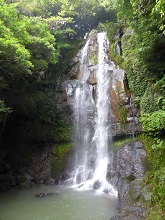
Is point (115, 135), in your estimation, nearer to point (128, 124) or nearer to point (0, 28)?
point (128, 124)

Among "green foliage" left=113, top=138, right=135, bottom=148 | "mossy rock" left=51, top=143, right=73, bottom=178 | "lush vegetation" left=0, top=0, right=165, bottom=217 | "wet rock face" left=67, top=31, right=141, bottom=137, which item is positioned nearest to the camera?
"lush vegetation" left=0, top=0, right=165, bottom=217

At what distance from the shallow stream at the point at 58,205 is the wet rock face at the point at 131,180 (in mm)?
565

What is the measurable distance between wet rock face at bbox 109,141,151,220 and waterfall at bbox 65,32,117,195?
688mm

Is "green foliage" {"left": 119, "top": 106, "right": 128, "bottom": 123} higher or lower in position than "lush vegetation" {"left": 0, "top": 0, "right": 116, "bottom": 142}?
lower

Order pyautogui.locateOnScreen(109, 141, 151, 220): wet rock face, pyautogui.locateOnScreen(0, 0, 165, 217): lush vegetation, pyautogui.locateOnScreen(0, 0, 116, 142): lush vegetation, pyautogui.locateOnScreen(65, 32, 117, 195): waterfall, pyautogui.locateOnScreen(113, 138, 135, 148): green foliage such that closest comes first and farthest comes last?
pyautogui.locateOnScreen(109, 141, 151, 220): wet rock face
pyautogui.locateOnScreen(0, 0, 165, 217): lush vegetation
pyautogui.locateOnScreen(0, 0, 116, 142): lush vegetation
pyautogui.locateOnScreen(65, 32, 117, 195): waterfall
pyautogui.locateOnScreen(113, 138, 135, 148): green foliage

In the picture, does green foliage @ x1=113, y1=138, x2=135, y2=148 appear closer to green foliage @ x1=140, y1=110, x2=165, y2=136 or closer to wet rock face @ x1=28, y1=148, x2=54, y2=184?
green foliage @ x1=140, y1=110, x2=165, y2=136

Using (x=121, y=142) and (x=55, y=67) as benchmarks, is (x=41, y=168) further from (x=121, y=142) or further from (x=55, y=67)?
(x=55, y=67)

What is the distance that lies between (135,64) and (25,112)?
21.7ft

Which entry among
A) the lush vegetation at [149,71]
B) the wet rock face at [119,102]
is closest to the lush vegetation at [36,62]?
the wet rock face at [119,102]

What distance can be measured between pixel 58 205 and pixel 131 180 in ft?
9.37

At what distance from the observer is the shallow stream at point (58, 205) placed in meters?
6.89

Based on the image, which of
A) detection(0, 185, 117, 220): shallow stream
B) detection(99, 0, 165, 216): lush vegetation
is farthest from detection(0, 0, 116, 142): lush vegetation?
detection(99, 0, 165, 216): lush vegetation

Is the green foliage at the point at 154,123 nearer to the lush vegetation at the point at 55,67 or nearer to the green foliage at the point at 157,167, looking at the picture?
the lush vegetation at the point at 55,67

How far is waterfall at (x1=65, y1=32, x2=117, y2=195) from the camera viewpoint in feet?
35.4
